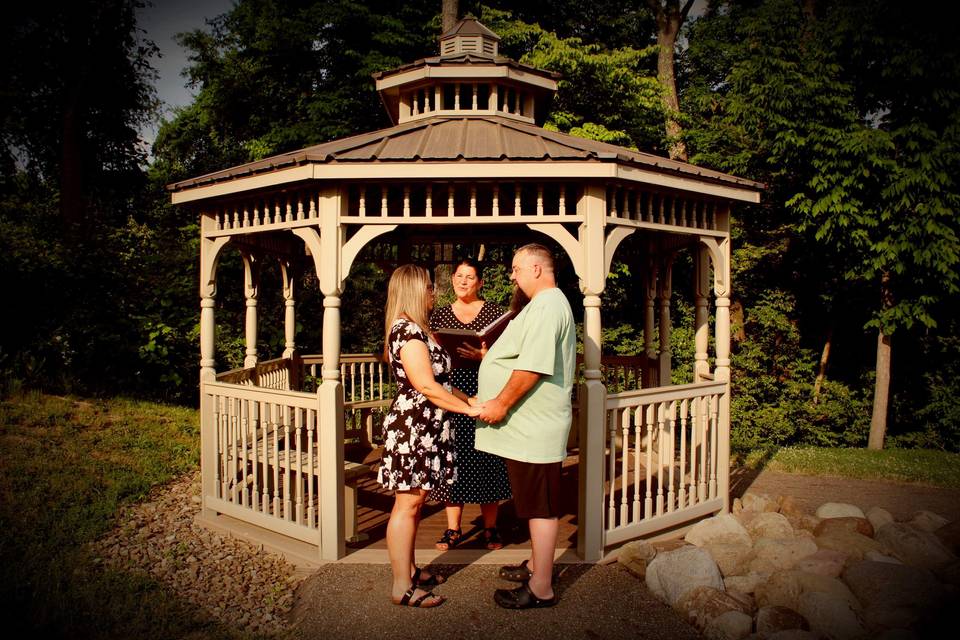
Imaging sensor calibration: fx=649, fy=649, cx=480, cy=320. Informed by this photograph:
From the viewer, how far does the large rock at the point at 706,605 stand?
12.6ft

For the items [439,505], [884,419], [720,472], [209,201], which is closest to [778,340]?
[884,419]

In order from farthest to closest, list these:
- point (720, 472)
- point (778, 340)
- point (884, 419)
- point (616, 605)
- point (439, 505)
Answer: point (778, 340), point (884, 419), point (439, 505), point (720, 472), point (616, 605)

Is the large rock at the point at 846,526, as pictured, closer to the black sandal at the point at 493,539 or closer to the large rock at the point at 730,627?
the large rock at the point at 730,627

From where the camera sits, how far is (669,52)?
1669 cm

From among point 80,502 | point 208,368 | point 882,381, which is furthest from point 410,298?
point 882,381

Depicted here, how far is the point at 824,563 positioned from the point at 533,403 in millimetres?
2349

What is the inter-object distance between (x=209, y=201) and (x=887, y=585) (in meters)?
5.96

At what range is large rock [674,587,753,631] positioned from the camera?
12.6 ft

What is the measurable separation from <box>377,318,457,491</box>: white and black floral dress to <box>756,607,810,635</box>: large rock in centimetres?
197

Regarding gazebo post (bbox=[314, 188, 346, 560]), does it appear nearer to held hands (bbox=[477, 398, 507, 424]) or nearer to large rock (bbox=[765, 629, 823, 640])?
held hands (bbox=[477, 398, 507, 424])

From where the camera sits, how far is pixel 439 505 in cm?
623

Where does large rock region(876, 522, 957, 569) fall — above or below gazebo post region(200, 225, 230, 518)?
below

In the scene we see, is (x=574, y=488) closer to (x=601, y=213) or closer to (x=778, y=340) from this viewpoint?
(x=601, y=213)

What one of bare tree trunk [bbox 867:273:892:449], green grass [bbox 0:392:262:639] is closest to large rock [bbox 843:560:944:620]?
green grass [bbox 0:392:262:639]
